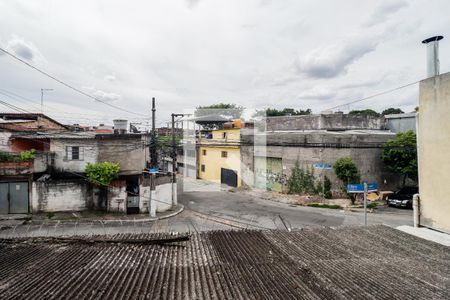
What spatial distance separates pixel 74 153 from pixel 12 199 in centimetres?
460

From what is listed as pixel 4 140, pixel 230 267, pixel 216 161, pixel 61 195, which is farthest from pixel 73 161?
pixel 230 267

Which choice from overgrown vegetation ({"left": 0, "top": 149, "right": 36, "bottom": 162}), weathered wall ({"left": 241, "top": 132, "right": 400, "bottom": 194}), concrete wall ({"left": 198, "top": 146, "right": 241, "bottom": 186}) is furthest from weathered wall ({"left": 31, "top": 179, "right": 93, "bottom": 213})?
weathered wall ({"left": 241, "top": 132, "right": 400, "bottom": 194})

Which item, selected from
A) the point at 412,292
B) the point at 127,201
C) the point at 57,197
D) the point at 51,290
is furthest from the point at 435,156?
the point at 57,197

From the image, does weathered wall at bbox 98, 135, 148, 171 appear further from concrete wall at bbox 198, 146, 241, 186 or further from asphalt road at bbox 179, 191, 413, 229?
concrete wall at bbox 198, 146, 241, 186

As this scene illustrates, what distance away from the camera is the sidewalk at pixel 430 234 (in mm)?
7145

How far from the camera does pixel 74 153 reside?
19.5m

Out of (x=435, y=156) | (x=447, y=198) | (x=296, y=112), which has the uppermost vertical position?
(x=296, y=112)

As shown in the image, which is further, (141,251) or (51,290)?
(141,251)

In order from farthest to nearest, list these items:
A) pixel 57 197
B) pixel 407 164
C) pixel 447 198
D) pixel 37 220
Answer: pixel 407 164 → pixel 57 197 → pixel 37 220 → pixel 447 198

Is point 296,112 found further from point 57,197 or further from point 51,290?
point 51,290

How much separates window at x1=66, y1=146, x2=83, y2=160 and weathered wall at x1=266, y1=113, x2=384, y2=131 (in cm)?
2099

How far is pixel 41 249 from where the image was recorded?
20.1 feet

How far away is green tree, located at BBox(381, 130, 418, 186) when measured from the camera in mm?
19266

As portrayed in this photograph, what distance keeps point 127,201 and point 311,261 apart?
48.6 feet
